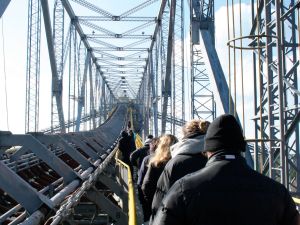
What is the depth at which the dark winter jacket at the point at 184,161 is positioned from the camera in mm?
4031

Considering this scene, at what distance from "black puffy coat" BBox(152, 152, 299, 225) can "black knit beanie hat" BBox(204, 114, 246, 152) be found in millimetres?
95

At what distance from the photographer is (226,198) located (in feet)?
7.36

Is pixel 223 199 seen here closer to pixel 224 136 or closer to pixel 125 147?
pixel 224 136

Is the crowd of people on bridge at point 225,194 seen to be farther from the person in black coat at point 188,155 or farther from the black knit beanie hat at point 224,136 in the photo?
the person in black coat at point 188,155

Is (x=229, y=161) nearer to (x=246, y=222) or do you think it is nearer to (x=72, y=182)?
(x=246, y=222)

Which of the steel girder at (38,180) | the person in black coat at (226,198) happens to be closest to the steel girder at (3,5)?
the steel girder at (38,180)

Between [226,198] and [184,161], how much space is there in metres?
1.92

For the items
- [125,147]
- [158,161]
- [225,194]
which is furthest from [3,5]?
[225,194]

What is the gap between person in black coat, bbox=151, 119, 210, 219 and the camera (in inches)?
159

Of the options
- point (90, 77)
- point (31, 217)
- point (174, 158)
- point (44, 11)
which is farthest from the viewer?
point (90, 77)

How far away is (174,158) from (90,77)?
174ft

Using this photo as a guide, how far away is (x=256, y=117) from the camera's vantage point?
332 inches

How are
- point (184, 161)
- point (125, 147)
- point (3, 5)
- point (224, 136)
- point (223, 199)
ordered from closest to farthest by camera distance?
point (223, 199) → point (224, 136) → point (184, 161) → point (3, 5) → point (125, 147)

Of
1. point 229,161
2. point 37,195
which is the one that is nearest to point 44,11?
point 37,195
